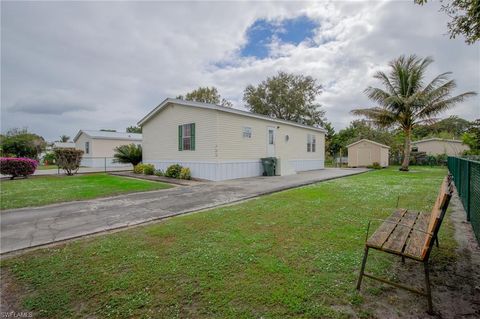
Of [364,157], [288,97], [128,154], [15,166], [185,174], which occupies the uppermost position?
[288,97]

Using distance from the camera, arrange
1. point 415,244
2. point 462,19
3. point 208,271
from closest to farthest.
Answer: point 415,244 < point 208,271 < point 462,19

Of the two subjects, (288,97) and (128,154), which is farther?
(288,97)

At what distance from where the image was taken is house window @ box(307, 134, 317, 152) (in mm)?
18734

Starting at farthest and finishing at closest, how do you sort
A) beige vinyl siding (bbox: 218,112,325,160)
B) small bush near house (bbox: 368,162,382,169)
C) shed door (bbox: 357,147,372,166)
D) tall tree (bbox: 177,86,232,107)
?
tall tree (bbox: 177,86,232,107) < shed door (bbox: 357,147,372,166) < small bush near house (bbox: 368,162,382,169) < beige vinyl siding (bbox: 218,112,325,160)

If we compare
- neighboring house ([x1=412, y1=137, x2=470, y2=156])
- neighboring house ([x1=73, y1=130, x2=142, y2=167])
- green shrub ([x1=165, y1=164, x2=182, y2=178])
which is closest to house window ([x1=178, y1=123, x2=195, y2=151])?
green shrub ([x1=165, y1=164, x2=182, y2=178])

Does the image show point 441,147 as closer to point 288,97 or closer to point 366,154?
point 366,154

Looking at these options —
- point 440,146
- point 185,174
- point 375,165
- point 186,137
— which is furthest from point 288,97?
point 185,174

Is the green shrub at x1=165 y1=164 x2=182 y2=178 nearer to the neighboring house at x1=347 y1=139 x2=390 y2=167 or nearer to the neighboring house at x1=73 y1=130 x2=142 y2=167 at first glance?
the neighboring house at x1=73 y1=130 x2=142 y2=167

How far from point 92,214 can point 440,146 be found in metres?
36.6

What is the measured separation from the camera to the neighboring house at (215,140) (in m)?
11.6

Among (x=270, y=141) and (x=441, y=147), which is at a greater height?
(x=441, y=147)

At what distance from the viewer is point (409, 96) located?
1703 centimetres

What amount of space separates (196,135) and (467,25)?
34.5ft

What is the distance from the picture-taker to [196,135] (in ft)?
40.7
